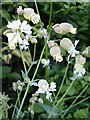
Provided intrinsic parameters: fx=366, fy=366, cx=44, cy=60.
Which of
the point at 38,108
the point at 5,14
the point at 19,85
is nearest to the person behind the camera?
the point at 19,85

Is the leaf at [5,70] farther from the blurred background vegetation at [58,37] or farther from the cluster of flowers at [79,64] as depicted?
the cluster of flowers at [79,64]

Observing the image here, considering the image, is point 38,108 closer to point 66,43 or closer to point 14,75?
point 14,75

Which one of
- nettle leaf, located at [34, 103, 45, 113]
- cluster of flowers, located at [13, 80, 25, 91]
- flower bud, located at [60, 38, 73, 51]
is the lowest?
nettle leaf, located at [34, 103, 45, 113]

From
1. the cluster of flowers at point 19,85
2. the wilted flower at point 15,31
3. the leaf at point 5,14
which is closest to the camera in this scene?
the wilted flower at point 15,31

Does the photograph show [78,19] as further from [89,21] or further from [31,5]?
→ [31,5]

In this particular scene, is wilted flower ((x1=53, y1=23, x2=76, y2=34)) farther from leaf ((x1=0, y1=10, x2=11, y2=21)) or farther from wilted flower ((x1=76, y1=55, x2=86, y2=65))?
leaf ((x1=0, y1=10, x2=11, y2=21))

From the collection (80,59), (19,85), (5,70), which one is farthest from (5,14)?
(80,59)

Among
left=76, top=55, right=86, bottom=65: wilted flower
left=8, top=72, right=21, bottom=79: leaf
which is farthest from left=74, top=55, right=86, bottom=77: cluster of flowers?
left=8, top=72, right=21, bottom=79: leaf

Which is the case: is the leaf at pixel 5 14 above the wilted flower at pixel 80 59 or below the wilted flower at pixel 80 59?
above

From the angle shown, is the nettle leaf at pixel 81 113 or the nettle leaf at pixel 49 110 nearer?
the nettle leaf at pixel 49 110

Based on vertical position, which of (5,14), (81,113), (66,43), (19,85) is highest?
(5,14)

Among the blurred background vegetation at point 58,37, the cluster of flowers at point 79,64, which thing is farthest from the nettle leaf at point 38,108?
the cluster of flowers at point 79,64

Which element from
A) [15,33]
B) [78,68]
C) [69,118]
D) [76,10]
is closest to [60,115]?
[69,118]

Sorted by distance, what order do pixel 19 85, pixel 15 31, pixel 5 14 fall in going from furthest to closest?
pixel 5 14
pixel 19 85
pixel 15 31
